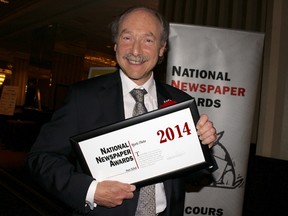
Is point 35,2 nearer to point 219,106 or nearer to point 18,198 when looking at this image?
point 18,198

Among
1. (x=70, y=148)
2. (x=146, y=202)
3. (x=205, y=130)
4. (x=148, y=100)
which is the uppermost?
(x=148, y=100)

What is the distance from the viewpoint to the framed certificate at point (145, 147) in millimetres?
1243

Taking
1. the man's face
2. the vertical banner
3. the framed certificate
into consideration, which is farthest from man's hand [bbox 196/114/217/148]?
the vertical banner

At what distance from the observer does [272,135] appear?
120 inches

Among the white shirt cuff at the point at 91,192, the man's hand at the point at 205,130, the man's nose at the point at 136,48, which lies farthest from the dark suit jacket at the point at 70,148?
the man's hand at the point at 205,130

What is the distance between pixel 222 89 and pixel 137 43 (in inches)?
57.2

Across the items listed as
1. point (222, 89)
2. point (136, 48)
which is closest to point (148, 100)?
point (136, 48)

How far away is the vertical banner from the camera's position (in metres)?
2.67

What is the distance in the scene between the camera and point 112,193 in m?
1.21

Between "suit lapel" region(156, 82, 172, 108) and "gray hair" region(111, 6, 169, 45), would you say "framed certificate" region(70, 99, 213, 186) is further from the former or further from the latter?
"gray hair" region(111, 6, 169, 45)

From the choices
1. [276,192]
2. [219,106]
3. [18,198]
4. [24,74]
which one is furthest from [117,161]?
[24,74]

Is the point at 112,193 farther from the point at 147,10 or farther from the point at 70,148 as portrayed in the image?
the point at 147,10

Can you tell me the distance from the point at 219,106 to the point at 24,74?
16003mm

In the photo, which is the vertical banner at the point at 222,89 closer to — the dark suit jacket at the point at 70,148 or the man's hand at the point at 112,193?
the dark suit jacket at the point at 70,148
